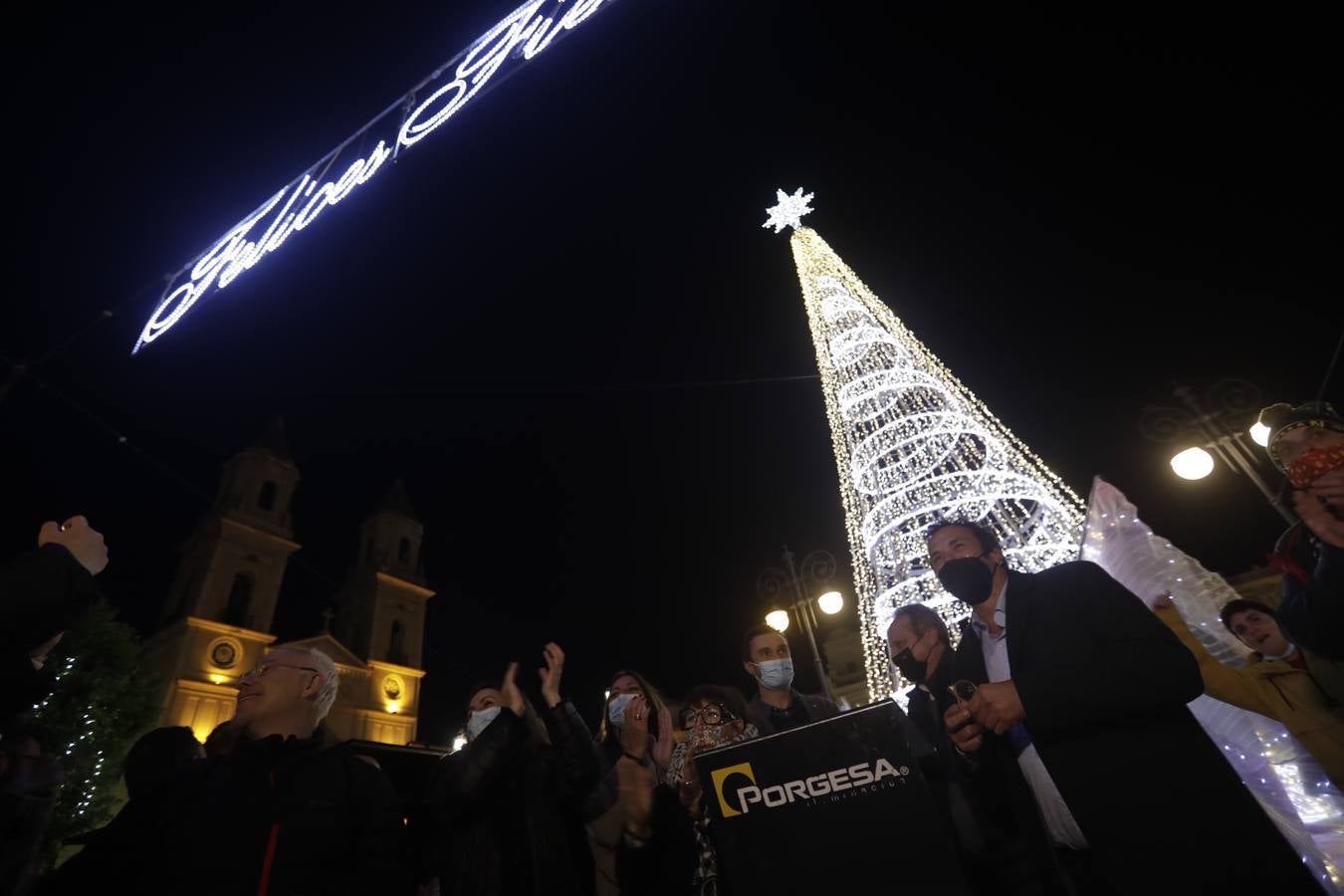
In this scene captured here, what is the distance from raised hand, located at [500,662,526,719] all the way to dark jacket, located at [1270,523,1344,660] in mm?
3839

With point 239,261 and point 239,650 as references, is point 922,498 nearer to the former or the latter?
point 239,261

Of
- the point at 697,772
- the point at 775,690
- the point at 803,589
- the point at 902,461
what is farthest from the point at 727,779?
the point at 803,589

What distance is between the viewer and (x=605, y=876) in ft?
13.0

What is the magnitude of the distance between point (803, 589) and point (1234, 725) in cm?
935

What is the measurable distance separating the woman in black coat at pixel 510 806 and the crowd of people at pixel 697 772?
1 centimetres

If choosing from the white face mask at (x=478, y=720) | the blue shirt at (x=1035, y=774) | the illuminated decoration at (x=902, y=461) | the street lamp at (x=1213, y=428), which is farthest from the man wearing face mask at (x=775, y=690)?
the street lamp at (x=1213, y=428)

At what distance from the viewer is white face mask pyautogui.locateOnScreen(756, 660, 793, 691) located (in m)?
4.95

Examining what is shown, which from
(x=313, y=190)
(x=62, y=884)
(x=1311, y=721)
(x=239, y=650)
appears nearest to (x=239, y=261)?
(x=313, y=190)

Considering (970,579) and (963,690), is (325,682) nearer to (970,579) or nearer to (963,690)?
(963,690)

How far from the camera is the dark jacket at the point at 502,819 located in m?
3.52

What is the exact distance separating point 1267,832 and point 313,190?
8148mm

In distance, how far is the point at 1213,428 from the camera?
959 centimetres

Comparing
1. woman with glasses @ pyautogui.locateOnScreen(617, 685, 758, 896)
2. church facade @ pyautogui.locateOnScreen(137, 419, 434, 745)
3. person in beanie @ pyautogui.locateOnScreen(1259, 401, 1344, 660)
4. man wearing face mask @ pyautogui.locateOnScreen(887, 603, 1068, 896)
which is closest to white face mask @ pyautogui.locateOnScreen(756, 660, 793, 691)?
woman with glasses @ pyautogui.locateOnScreen(617, 685, 758, 896)

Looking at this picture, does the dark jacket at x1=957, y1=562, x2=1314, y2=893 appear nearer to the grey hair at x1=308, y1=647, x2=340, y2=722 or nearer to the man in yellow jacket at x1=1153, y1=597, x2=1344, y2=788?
the man in yellow jacket at x1=1153, y1=597, x2=1344, y2=788
